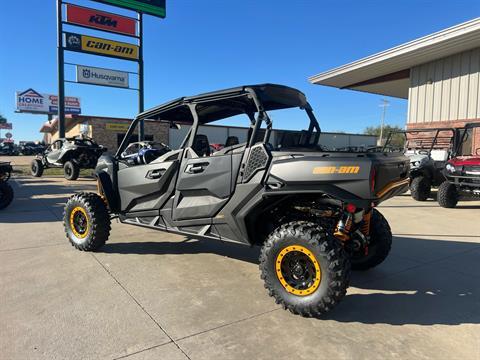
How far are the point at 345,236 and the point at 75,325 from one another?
2341 mm

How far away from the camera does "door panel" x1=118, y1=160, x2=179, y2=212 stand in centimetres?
411

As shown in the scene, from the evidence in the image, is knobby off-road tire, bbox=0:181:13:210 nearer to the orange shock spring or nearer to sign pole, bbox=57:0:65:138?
the orange shock spring

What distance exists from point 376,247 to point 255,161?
1.77 meters

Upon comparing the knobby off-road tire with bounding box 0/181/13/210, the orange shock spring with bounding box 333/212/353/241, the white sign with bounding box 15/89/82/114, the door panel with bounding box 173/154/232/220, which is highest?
the white sign with bounding box 15/89/82/114

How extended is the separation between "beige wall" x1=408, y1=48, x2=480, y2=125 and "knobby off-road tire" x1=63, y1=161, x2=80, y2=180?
13405 millimetres

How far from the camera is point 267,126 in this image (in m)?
3.45

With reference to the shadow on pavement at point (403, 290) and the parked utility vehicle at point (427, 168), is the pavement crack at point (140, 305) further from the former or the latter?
the parked utility vehicle at point (427, 168)

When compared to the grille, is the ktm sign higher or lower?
higher

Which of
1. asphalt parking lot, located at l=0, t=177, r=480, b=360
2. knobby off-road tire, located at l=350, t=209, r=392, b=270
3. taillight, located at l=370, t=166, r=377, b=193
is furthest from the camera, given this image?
knobby off-road tire, located at l=350, t=209, r=392, b=270

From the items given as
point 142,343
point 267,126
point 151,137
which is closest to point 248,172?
point 267,126

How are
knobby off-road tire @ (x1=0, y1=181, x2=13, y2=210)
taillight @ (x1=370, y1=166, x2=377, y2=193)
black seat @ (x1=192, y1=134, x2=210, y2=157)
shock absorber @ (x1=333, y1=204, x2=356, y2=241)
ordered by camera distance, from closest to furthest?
taillight @ (x1=370, y1=166, x2=377, y2=193) < shock absorber @ (x1=333, y1=204, x2=356, y2=241) < black seat @ (x1=192, y1=134, x2=210, y2=157) < knobby off-road tire @ (x1=0, y1=181, x2=13, y2=210)

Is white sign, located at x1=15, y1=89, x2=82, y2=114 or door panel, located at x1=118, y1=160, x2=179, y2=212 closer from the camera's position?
door panel, located at x1=118, y1=160, x2=179, y2=212

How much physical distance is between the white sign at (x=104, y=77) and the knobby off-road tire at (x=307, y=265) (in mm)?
18260

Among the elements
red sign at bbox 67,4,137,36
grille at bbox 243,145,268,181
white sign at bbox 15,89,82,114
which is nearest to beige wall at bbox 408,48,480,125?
grille at bbox 243,145,268,181
